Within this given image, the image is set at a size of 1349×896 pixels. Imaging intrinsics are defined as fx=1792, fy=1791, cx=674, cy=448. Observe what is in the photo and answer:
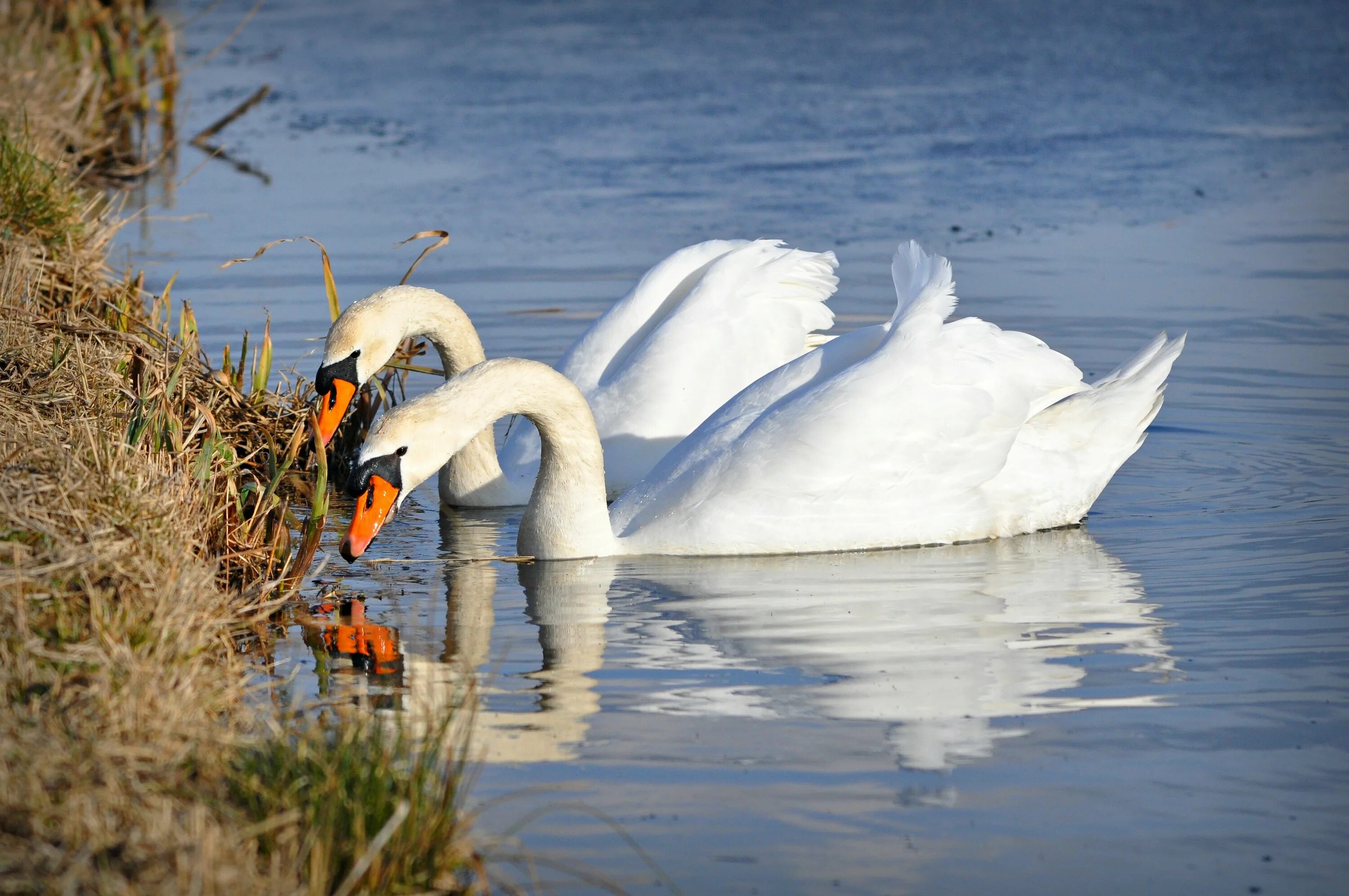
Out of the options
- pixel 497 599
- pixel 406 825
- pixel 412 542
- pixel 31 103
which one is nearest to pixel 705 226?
pixel 31 103

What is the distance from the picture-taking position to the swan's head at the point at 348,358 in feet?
23.8

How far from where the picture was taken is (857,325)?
10203 millimetres

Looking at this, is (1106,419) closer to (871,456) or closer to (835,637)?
(871,456)

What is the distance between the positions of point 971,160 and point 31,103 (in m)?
7.04

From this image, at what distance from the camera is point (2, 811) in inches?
139

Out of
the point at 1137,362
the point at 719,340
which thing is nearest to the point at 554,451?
the point at 719,340

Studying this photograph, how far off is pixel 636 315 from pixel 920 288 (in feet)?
5.52

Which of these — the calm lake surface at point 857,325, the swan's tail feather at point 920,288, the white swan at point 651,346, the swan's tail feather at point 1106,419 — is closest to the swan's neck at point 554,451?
the calm lake surface at point 857,325

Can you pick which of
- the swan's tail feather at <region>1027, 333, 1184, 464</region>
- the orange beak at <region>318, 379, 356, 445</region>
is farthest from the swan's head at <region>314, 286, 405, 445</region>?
the swan's tail feather at <region>1027, 333, 1184, 464</region>

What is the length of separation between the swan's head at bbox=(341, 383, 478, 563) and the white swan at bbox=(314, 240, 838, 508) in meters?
1.10

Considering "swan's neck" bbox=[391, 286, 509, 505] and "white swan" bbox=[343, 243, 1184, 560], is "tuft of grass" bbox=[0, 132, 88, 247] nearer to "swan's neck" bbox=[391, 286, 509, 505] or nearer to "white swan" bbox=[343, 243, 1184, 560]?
"swan's neck" bbox=[391, 286, 509, 505]

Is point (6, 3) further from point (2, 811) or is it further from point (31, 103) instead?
point (2, 811)

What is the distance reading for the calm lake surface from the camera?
4312 millimetres

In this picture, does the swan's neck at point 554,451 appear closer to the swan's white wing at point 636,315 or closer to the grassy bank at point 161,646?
the grassy bank at point 161,646
